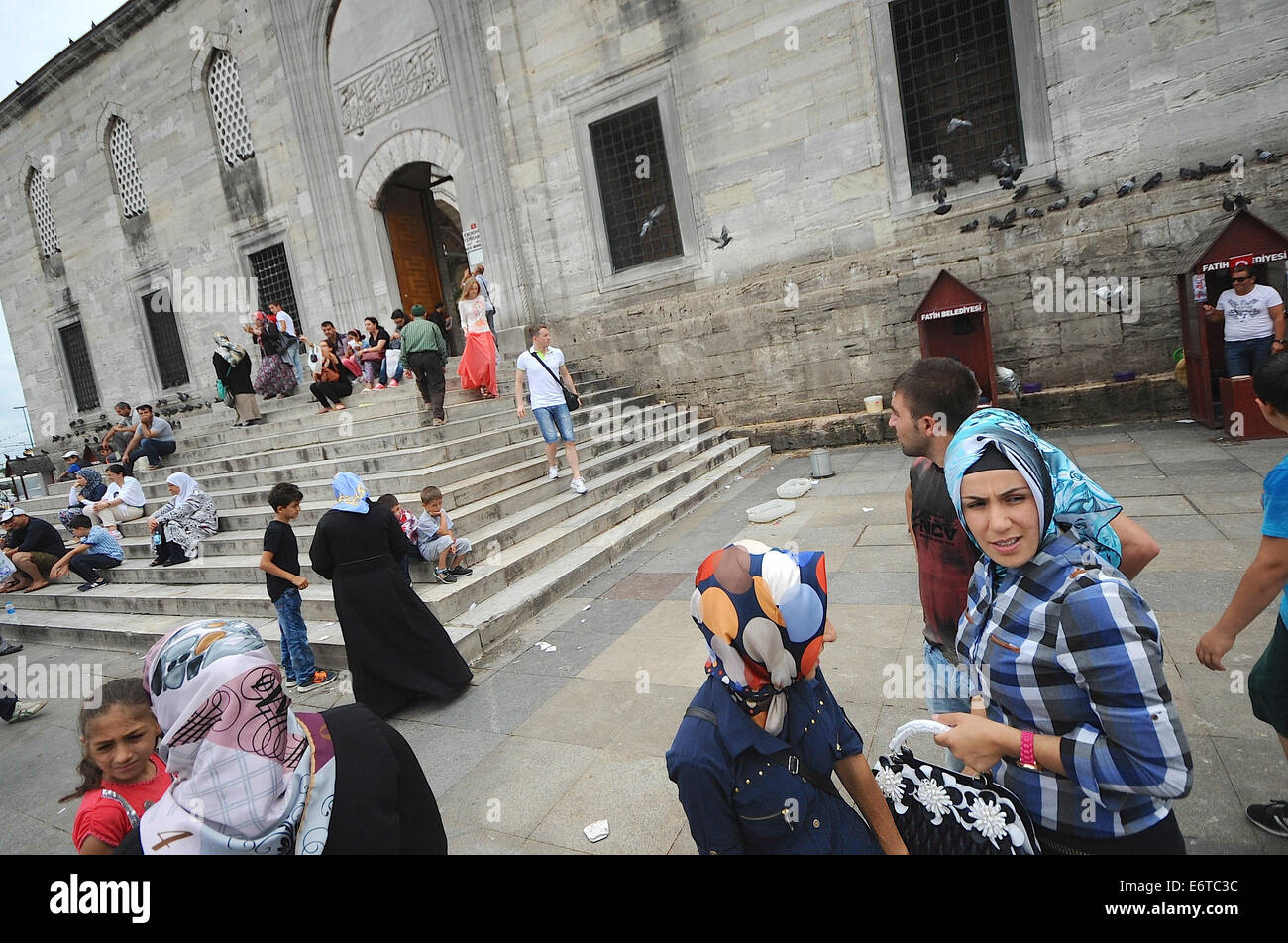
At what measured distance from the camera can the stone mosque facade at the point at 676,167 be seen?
329 inches

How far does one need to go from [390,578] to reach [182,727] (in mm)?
2876

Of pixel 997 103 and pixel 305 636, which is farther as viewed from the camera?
pixel 997 103

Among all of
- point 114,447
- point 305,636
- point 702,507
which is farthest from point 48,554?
point 702,507

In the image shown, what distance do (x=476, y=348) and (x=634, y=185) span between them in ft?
16.1

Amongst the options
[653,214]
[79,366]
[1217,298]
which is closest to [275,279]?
[653,214]

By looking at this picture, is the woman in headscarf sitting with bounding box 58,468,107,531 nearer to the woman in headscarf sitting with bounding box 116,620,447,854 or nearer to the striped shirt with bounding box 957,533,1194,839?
the woman in headscarf sitting with bounding box 116,620,447,854

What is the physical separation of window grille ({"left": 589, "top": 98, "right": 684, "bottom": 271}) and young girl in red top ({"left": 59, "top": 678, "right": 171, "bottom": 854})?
11202 mm

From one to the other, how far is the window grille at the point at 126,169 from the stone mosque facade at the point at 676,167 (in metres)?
0.09

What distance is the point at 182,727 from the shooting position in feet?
4.78

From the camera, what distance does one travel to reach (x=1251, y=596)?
203 centimetres

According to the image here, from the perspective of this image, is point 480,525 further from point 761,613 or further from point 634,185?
point 634,185

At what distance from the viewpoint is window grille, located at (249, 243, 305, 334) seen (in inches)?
615

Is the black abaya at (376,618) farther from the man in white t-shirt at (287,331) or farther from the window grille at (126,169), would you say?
the window grille at (126,169)
